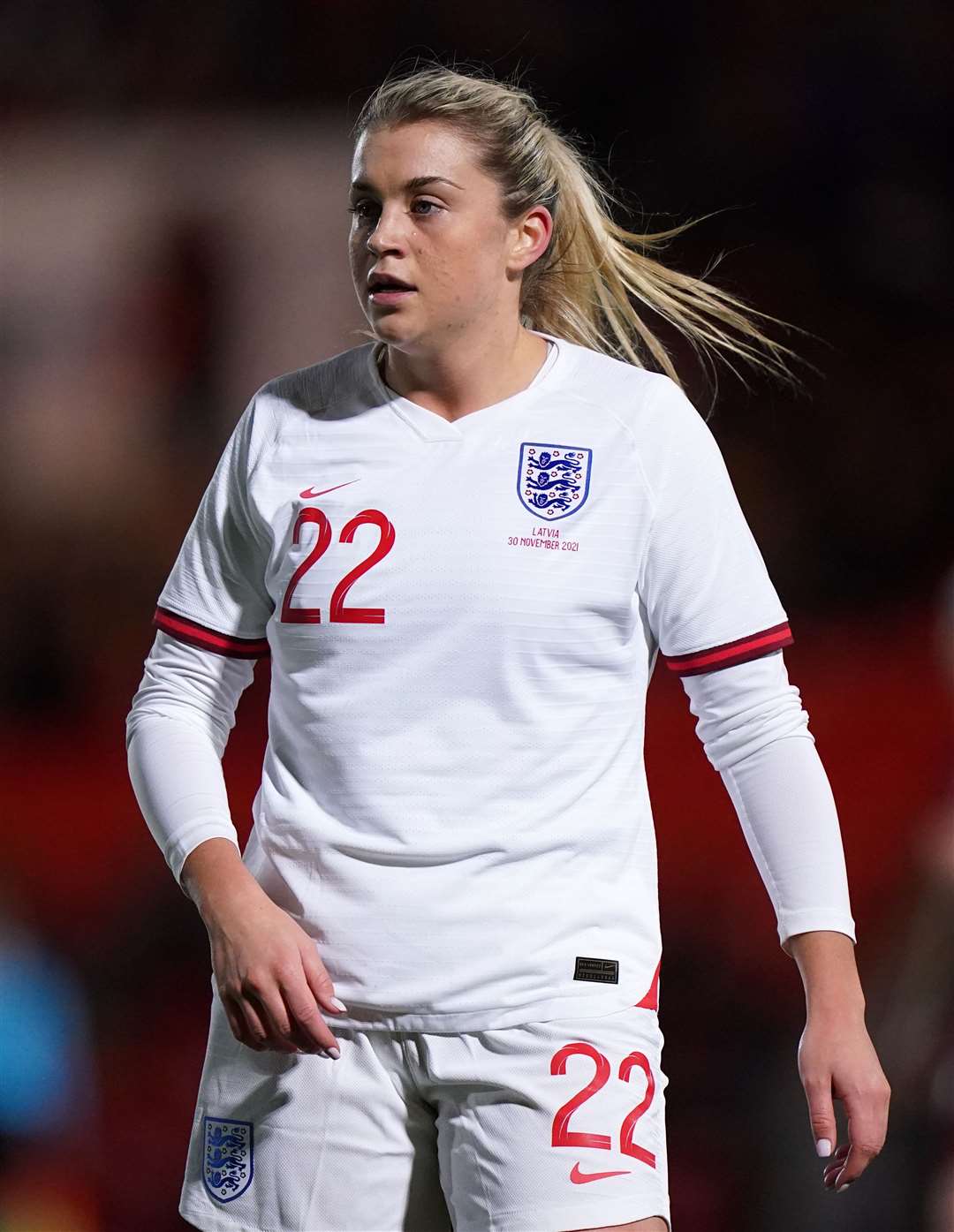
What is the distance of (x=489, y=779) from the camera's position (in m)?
1.10

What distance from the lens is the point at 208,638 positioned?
4.03 feet

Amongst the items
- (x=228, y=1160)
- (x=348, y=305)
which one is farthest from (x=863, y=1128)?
(x=348, y=305)

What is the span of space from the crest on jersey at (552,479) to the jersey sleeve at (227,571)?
0.65 feet

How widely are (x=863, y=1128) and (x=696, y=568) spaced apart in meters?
0.38

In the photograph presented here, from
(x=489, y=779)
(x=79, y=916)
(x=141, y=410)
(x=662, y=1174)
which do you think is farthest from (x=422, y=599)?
(x=141, y=410)

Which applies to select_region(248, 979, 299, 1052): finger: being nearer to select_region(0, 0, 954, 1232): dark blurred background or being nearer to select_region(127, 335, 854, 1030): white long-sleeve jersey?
select_region(127, 335, 854, 1030): white long-sleeve jersey

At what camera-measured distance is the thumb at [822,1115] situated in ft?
3.51

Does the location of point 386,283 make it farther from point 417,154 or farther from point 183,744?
point 183,744

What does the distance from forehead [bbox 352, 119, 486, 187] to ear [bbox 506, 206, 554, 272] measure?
70mm

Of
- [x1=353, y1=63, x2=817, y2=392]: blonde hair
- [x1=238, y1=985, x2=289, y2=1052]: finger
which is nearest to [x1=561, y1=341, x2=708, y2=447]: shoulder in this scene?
[x1=353, y1=63, x2=817, y2=392]: blonde hair

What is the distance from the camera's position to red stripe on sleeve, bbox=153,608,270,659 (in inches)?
48.4

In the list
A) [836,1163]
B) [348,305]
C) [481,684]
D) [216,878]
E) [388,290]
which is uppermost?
[348,305]

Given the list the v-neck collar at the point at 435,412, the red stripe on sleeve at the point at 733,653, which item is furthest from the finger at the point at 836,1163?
the v-neck collar at the point at 435,412

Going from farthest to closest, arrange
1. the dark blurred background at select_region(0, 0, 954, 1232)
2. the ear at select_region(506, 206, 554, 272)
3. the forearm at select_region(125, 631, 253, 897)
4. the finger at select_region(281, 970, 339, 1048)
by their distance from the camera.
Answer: the dark blurred background at select_region(0, 0, 954, 1232) < the ear at select_region(506, 206, 554, 272) < the forearm at select_region(125, 631, 253, 897) < the finger at select_region(281, 970, 339, 1048)
